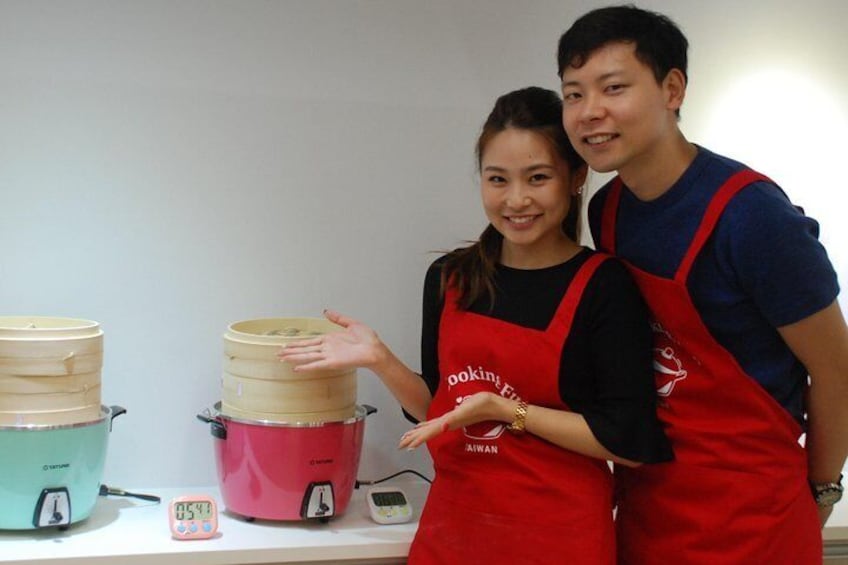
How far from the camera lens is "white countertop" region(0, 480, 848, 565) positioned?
1495mm

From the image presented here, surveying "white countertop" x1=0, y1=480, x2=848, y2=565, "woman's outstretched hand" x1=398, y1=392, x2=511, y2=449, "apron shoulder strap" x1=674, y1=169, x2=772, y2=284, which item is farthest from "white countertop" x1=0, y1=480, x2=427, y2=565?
"apron shoulder strap" x1=674, y1=169, x2=772, y2=284

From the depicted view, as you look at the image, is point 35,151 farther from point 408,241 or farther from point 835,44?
point 835,44

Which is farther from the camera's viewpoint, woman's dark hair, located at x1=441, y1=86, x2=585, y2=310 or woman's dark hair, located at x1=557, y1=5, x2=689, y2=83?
woman's dark hair, located at x1=441, y1=86, x2=585, y2=310

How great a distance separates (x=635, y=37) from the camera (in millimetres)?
1373

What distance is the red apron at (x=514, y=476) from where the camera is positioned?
1.44 meters

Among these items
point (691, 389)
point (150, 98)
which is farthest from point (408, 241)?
point (691, 389)

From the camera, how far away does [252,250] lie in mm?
1860

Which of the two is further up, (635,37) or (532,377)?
(635,37)

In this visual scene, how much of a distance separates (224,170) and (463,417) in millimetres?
770

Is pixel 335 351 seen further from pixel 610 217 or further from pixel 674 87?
pixel 674 87

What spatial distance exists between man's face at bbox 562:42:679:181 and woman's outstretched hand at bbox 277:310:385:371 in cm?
49

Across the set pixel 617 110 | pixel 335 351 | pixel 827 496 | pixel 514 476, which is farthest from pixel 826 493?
pixel 335 351

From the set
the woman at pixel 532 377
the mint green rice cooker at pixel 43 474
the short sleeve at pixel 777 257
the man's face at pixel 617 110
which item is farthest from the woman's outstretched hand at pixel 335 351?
the short sleeve at pixel 777 257

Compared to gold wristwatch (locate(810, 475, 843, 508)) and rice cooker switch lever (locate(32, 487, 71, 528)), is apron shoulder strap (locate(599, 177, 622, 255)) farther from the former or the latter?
rice cooker switch lever (locate(32, 487, 71, 528))
